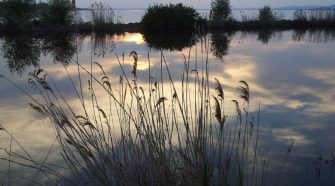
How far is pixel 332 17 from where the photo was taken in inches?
1027

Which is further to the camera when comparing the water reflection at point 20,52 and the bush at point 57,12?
the bush at point 57,12

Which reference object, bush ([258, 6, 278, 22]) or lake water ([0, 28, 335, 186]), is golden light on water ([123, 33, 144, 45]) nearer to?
lake water ([0, 28, 335, 186])

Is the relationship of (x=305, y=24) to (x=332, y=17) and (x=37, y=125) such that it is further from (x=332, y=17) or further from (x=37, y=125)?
(x=37, y=125)

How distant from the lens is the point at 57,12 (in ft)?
76.8

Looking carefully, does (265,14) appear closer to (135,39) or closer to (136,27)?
(136,27)

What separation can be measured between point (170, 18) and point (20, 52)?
9.52 metres

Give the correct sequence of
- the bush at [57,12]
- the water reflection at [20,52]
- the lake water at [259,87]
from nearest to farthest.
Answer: the lake water at [259,87] → the water reflection at [20,52] → the bush at [57,12]

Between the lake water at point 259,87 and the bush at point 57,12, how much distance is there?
5652mm

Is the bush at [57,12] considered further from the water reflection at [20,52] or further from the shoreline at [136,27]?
the water reflection at [20,52]

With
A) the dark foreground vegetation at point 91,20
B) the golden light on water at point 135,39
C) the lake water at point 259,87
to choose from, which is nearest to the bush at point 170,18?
the dark foreground vegetation at point 91,20

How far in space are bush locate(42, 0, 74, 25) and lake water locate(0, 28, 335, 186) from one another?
565 cm

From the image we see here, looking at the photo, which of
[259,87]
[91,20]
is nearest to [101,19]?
[91,20]

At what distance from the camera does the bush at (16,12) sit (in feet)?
74.9

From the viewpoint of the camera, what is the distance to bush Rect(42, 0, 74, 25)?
2338 cm
